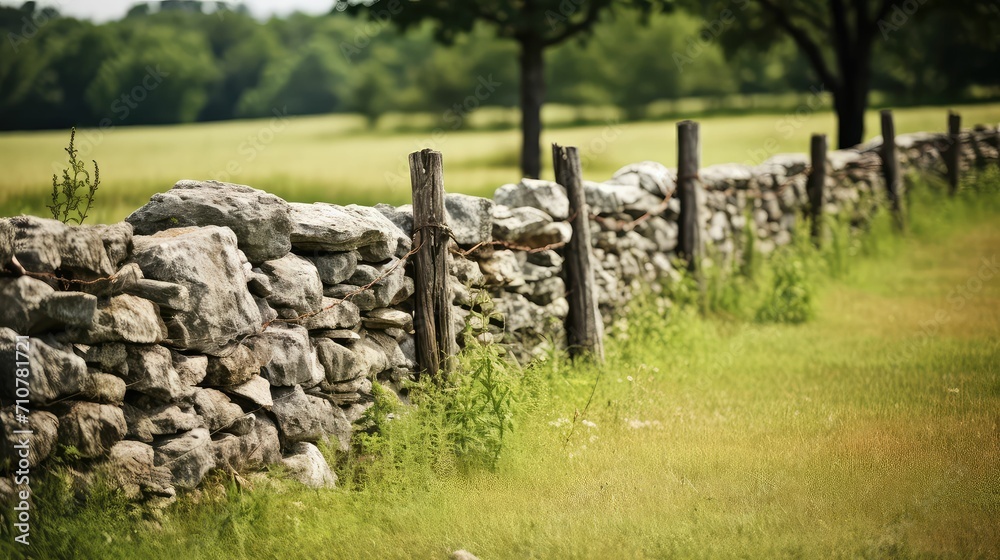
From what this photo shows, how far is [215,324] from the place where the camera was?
4.41 m

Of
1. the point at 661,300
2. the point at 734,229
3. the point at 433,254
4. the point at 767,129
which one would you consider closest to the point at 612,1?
the point at 734,229

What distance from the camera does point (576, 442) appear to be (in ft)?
18.6

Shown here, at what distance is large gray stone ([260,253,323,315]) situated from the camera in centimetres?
488

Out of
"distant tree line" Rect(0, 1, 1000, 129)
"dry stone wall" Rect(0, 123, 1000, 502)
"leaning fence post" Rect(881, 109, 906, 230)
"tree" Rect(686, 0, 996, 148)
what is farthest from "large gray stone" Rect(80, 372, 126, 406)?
"distant tree line" Rect(0, 1, 1000, 129)

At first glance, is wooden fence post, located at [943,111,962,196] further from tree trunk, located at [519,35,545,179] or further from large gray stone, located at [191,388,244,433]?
large gray stone, located at [191,388,244,433]

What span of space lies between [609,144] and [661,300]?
23361 millimetres

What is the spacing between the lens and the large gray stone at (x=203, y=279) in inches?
170

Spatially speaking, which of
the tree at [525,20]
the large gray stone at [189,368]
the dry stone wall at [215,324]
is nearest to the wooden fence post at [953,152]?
the tree at [525,20]

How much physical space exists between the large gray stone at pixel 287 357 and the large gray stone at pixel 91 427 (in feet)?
2.94

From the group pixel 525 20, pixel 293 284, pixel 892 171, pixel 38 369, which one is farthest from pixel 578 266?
pixel 525 20

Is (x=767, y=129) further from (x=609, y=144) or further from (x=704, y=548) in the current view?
(x=704, y=548)

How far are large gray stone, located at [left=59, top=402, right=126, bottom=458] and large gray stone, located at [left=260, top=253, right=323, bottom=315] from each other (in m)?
1.10

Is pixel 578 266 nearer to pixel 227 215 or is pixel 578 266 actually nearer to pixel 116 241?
pixel 227 215

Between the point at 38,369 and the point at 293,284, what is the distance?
4.70ft
